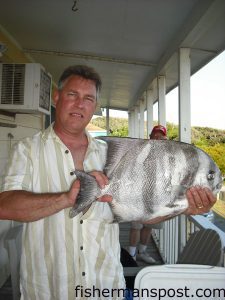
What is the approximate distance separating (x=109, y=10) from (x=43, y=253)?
2191 millimetres

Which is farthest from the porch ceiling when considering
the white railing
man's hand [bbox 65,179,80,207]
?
man's hand [bbox 65,179,80,207]

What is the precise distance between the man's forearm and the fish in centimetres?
21

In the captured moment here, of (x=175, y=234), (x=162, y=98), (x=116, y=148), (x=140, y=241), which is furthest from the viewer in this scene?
(x=162, y=98)

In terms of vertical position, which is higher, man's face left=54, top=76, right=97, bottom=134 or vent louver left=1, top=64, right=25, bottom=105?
vent louver left=1, top=64, right=25, bottom=105

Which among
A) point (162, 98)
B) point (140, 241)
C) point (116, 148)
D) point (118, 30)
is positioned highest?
point (118, 30)

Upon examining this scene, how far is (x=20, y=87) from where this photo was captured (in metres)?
3.24

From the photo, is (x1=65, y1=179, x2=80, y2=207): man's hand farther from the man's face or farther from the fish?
the man's face

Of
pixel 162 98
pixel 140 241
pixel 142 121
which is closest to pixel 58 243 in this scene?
pixel 140 241

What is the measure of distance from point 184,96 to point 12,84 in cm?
175

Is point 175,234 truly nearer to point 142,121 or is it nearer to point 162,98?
point 162,98

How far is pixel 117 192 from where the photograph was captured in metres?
1.25

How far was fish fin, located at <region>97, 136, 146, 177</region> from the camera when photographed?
1.28 m

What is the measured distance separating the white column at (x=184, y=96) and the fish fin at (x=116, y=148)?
206cm

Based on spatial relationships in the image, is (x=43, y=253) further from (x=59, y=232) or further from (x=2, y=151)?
(x=2, y=151)
